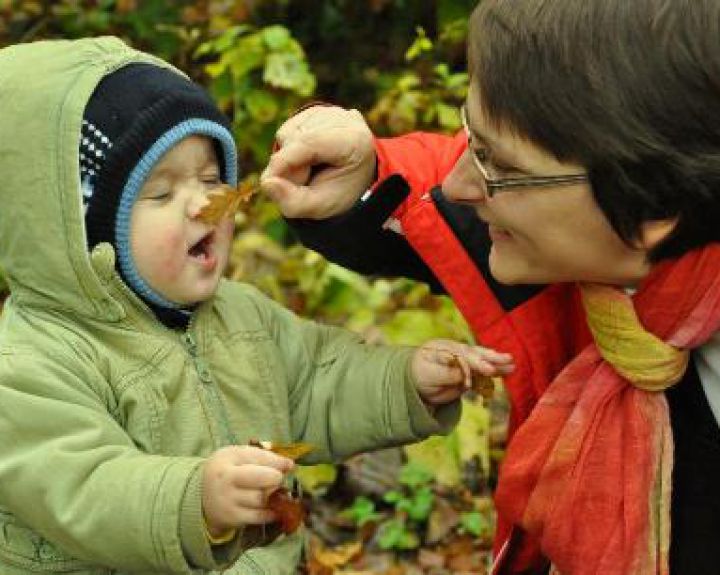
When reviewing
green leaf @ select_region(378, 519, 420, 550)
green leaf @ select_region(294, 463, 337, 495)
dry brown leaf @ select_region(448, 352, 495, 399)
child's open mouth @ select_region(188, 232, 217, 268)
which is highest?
child's open mouth @ select_region(188, 232, 217, 268)

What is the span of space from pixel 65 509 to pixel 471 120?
100cm

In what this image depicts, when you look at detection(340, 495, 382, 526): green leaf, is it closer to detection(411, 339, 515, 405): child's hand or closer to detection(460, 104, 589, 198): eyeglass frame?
detection(411, 339, 515, 405): child's hand

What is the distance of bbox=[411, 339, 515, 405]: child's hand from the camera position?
242 cm

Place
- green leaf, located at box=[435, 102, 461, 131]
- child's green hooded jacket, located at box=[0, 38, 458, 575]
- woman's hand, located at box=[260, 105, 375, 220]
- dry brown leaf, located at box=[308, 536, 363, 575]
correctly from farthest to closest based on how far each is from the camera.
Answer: green leaf, located at box=[435, 102, 461, 131]
dry brown leaf, located at box=[308, 536, 363, 575]
woman's hand, located at box=[260, 105, 375, 220]
child's green hooded jacket, located at box=[0, 38, 458, 575]

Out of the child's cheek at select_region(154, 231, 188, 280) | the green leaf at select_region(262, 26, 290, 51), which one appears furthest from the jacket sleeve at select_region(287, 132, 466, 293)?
the green leaf at select_region(262, 26, 290, 51)

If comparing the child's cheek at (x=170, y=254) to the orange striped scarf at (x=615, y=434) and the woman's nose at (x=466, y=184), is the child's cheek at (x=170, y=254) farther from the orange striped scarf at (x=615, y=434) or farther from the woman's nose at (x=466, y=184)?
the orange striped scarf at (x=615, y=434)

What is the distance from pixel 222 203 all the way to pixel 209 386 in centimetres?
38

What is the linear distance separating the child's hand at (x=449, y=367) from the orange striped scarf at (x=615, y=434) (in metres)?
0.12

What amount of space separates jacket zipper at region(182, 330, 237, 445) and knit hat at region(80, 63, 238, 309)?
0.14 meters

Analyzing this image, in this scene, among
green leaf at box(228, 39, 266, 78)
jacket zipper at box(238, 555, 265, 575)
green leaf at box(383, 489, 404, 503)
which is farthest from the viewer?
green leaf at box(228, 39, 266, 78)

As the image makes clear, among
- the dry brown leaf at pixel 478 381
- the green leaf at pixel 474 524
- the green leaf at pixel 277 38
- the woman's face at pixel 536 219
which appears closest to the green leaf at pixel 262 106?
the green leaf at pixel 277 38

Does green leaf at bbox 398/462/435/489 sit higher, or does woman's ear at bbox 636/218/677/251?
woman's ear at bbox 636/218/677/251

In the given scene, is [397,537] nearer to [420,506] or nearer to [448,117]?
[420,506]

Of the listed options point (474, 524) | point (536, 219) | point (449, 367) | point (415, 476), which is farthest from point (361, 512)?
point (536, 219)
